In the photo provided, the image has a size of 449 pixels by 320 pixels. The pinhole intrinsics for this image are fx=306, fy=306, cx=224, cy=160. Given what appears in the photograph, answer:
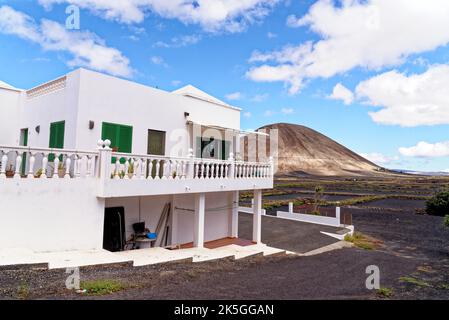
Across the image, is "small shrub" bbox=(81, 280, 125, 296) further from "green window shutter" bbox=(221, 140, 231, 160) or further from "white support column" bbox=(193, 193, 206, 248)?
"green window shutter" bbox=(221, 140, 231, 160)

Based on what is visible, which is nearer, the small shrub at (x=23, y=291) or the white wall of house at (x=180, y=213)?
the small shrub at (x=23, y=291)

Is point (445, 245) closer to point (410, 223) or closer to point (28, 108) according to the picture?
point (410, 223)

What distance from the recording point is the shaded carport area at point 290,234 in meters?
13.3

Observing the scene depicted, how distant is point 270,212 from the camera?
23781 millimetres

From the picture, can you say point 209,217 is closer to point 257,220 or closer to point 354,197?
point 257,220

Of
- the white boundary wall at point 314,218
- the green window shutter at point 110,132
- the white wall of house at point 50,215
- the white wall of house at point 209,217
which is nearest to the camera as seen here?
the white wall of house at point 50,215

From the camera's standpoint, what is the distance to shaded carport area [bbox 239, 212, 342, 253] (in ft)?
43.6

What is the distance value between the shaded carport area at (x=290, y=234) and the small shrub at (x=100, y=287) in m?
8.75

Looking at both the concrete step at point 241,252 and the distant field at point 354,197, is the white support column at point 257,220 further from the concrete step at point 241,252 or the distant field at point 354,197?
the distant field at point 354,197

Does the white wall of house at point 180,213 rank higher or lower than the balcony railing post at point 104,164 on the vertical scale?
lower

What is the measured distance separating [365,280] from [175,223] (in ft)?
21.8

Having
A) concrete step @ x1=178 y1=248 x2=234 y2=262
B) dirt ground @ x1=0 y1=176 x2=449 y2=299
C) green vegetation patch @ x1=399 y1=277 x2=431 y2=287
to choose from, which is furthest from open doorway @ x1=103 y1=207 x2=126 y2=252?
green vegetation patch @ x1=399 y1=277 x2=431 y2=287

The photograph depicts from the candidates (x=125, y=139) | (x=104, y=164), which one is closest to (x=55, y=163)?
(x=104, y=164)

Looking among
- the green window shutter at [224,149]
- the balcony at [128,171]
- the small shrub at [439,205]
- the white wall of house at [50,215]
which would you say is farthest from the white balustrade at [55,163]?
the small shrub at [439,205]
